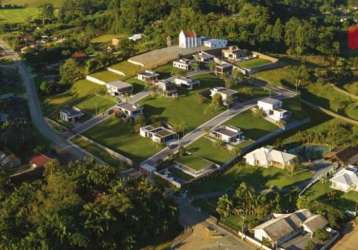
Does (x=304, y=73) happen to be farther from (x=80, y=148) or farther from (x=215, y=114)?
(x=80, y=148)

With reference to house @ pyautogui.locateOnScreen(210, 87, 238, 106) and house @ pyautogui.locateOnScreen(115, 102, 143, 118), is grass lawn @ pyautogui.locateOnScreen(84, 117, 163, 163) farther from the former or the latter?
house @ pyautogui.locateOnScreen(210, 87, 238, 106)

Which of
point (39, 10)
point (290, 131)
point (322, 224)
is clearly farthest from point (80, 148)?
point (39, 10)

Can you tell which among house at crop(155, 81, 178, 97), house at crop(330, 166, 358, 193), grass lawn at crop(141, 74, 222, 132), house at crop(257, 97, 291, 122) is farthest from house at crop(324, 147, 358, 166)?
house at crop(155, 81, 178, 97)

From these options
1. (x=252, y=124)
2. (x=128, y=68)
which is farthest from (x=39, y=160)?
(x=128, y=68)

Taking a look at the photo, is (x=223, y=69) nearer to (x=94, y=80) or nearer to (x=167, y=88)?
(x=167, y=88)

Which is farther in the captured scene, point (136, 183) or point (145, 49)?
point (145, 49)

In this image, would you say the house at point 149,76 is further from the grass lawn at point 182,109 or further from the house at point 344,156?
the house at point 344,156
